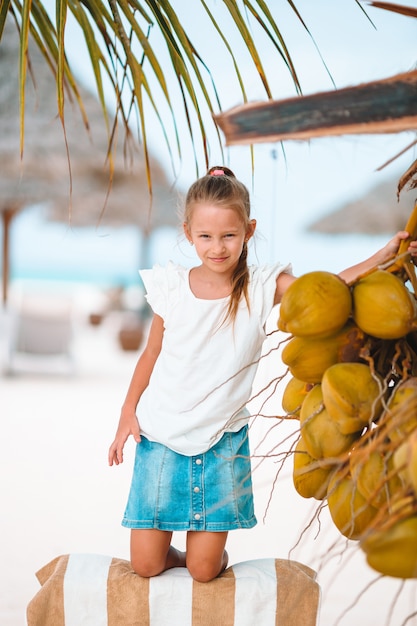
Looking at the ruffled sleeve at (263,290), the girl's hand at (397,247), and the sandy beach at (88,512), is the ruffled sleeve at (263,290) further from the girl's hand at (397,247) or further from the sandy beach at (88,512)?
the girl's hand at (397,247)

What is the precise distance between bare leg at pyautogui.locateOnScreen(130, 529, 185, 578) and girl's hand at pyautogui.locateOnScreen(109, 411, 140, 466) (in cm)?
17

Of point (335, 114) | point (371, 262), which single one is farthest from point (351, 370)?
point (371, 262)

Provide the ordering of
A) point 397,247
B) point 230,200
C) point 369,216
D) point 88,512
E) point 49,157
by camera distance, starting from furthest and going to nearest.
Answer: point 369,216
point 49,157
point 88,512
point 230,200
point 397,247

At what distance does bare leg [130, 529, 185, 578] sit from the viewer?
1.69 metres

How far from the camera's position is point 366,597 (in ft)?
8.14

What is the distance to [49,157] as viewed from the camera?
8078mm

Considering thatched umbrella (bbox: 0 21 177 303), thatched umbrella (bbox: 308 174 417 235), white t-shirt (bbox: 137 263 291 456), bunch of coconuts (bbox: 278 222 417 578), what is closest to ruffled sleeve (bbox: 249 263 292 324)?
white t-shirt (bbox: 137 263 291 456)

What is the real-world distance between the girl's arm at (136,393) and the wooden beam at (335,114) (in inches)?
43.6

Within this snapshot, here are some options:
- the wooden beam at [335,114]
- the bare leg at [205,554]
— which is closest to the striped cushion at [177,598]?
A: the bare leg at [205,554]

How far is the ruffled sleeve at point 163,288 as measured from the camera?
1.71 metres

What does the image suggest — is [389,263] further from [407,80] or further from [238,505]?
[238,505]

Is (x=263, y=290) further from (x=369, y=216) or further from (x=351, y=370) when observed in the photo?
(x=369, y=216)

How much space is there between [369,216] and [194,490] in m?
11.3

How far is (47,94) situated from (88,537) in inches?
225
